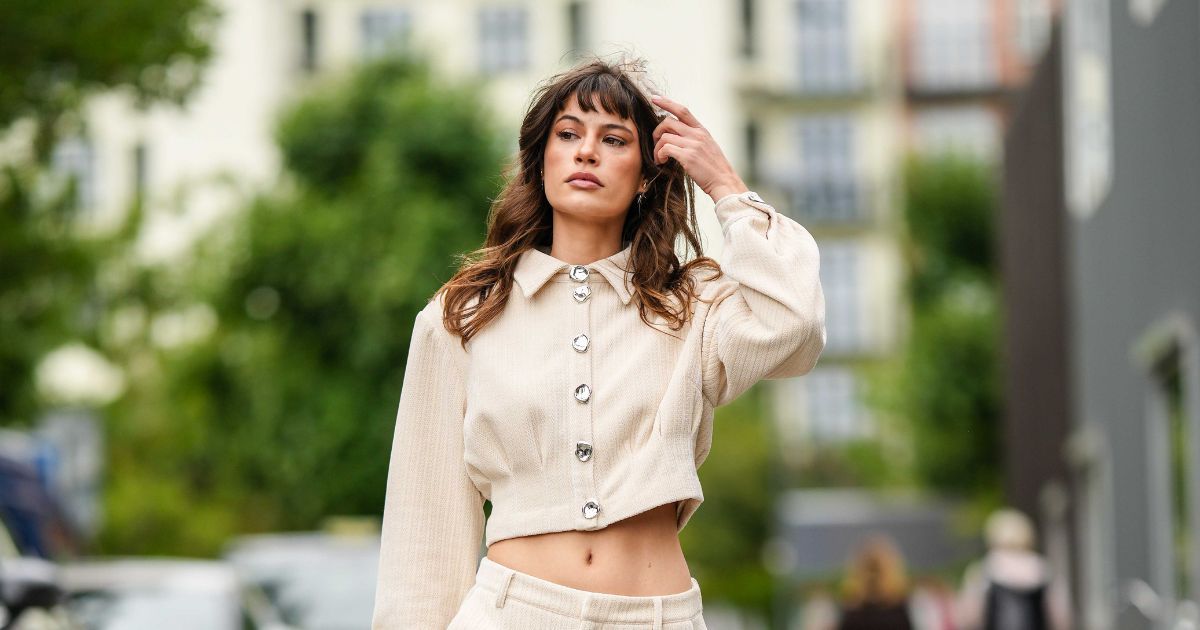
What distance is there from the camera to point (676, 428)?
11.4 feet

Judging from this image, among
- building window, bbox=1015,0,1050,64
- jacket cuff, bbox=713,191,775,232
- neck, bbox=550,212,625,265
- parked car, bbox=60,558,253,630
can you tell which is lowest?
parked car, bbox=60,558,253,630

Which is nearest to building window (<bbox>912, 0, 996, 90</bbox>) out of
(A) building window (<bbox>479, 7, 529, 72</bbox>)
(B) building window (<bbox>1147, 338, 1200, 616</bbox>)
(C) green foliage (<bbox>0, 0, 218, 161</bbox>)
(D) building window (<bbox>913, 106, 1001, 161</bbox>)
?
(D) building window (<bbox>913, 106, 1001, 161</bbox>)

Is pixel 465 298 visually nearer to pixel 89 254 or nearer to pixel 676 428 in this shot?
pixel 676 428

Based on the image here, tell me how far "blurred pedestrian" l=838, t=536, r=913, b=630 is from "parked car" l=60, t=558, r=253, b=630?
368 centimetres

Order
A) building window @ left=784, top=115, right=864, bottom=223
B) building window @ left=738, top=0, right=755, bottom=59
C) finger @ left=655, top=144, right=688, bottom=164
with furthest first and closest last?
building window @ left=784, top=115, right=864, bottom=223 → building window @ left=738, top=0, right=755, bottom=59 → finger @ left=655, top=144, right=688, bottom=164

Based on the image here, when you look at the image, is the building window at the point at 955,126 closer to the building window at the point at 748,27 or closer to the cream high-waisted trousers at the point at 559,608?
the building window at the point at 748,27

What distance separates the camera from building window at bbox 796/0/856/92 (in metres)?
63.3

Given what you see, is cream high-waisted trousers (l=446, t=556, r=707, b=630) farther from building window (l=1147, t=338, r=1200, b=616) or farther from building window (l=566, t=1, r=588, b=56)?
building window (l=566, t=1, r=588, b=56)

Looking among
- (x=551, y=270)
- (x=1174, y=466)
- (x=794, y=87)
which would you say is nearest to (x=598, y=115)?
(x=551, y=270)

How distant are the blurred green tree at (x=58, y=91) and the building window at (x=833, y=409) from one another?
5036cm

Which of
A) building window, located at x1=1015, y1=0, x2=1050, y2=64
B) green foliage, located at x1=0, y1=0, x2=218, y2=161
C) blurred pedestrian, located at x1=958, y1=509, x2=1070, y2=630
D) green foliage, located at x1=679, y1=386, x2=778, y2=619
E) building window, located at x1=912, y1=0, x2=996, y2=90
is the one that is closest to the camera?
green foliage, located at x1=0, y1=0, x2=218, y2=161

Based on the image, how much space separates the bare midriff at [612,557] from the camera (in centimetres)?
340

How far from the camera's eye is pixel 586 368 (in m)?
3.53

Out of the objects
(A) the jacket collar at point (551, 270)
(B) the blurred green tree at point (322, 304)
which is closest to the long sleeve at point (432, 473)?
(A) the jacket collar at point (551, 270)
